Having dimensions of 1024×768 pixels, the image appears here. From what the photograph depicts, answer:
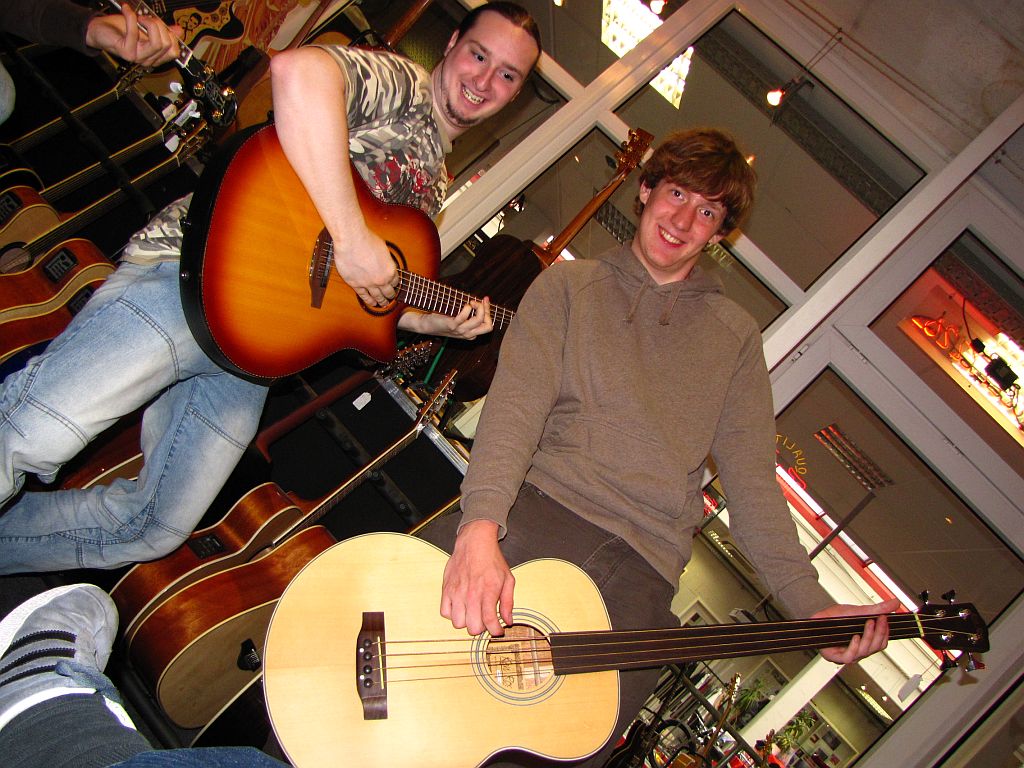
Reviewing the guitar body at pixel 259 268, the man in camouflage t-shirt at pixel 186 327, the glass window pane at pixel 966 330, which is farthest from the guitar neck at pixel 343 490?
the glass window pane at pixel 966 330

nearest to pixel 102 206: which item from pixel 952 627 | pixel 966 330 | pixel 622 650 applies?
pixel 622 650

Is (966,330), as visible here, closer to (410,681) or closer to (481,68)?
(481,68)

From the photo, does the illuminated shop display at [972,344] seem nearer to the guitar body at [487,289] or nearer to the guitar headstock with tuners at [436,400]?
the guitar body at [487,289]

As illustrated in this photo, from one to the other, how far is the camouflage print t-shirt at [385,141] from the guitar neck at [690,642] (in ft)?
4.74

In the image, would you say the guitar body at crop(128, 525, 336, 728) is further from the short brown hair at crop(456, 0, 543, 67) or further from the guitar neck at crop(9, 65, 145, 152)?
the guitar neck at crop(9, 65, 145, 152)

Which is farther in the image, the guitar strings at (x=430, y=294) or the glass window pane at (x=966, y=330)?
the glass window pane at (x=966, y=330)

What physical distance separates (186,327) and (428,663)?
107 centimetres

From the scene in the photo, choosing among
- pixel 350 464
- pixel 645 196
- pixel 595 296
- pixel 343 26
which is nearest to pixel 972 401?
pixel 645 196

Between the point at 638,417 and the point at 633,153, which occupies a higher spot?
the point at 633,153

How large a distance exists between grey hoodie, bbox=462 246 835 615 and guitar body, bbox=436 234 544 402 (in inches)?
48.4

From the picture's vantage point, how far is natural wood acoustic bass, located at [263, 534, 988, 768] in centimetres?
125

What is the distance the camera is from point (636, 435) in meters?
1.83

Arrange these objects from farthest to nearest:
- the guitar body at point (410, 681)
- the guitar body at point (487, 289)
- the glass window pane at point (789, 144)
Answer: the glass window pane at point (789, 144)
the guitar body at point (487, 289)
the guitar body at point (410, 681)

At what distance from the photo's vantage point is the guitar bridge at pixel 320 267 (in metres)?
2.01
